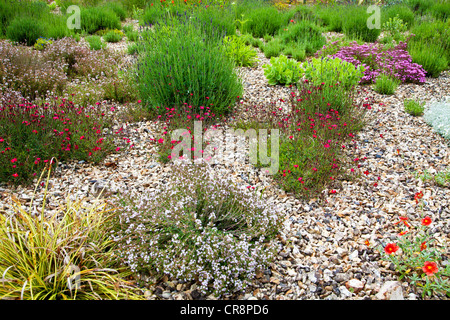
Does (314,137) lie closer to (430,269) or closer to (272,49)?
(430,269)

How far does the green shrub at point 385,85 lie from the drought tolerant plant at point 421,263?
332 centimetres

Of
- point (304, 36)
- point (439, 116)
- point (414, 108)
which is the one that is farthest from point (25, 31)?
point (439, 116)

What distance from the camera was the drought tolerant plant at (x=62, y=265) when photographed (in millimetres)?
2143

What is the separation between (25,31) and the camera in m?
7.60

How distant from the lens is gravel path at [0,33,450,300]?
95.3 inches

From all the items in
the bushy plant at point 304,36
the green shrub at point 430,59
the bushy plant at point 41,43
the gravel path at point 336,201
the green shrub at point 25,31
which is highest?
the green shrub at point 25,31

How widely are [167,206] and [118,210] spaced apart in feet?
1.47

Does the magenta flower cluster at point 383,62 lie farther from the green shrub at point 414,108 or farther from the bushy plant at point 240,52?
the bushy plant at point 240,52

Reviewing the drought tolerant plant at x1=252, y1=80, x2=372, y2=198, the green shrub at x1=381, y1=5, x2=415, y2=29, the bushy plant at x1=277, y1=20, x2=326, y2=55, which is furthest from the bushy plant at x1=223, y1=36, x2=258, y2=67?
the green shrub at x1=381, y1=5, x2=415, y2=29

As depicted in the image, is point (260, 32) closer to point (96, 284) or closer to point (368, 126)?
point (368, 126)

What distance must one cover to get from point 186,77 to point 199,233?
2674 mm

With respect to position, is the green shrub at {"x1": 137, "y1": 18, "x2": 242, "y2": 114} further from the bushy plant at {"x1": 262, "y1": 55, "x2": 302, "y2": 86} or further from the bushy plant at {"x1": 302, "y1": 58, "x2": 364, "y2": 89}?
→ the bushy plant at {"x1": 302, "y1": 58, "x2": 364, "y2": 89}

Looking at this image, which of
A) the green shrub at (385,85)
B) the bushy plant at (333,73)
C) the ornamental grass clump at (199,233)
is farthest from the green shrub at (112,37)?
the ornamental grass clump at (199,233)
